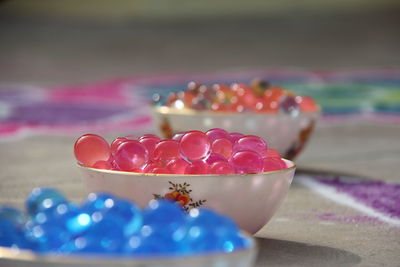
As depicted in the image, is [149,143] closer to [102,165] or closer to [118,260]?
[102,165]

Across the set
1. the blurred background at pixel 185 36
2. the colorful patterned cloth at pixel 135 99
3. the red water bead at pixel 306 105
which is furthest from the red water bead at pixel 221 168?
the blurred background at pixel 185 36

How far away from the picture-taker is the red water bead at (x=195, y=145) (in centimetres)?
160

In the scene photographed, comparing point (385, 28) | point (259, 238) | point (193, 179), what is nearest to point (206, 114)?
point (259, 238)

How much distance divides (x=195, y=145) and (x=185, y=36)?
19.6 ft

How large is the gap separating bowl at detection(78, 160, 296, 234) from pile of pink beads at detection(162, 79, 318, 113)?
93 cm

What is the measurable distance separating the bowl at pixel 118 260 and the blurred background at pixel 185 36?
14.3 feet

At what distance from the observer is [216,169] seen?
1.61 meters

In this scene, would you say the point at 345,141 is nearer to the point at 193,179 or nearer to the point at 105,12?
the point at 193,179

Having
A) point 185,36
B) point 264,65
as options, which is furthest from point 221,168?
point 185,36

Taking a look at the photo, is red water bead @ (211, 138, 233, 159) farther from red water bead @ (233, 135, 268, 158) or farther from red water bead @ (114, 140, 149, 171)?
red water bead @ (114, 140, 149, 171)

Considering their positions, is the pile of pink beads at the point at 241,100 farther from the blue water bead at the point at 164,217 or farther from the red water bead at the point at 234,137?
the blue water bead at the point at 164,217

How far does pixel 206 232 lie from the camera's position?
3.66 ft

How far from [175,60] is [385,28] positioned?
228cm

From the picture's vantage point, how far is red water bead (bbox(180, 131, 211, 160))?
160 cm
